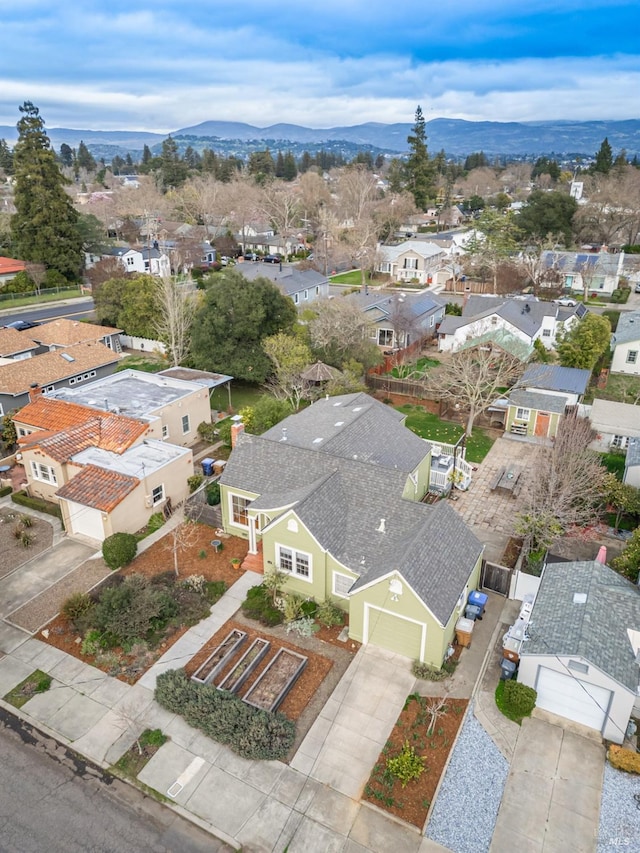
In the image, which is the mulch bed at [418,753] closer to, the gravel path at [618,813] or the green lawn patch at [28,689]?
the gravel path at [618,813]

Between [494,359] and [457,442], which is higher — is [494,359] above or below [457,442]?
above

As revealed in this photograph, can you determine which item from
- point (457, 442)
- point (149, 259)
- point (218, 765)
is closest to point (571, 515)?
point (457, 442)

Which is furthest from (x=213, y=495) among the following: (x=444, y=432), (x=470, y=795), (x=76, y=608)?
(x=470, y=795)

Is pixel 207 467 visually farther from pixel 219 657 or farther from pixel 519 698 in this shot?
pixel 519 698

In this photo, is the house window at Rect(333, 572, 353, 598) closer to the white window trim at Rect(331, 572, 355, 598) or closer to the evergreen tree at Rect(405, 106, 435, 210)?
the white window trim at Rect(331, 572, 355, 598)

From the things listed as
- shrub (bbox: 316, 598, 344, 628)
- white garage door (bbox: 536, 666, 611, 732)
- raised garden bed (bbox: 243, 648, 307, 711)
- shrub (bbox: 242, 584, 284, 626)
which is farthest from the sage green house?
white garage door (bbox: 536, 666, 611, 732)

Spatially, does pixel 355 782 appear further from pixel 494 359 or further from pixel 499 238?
pixel 499 238
